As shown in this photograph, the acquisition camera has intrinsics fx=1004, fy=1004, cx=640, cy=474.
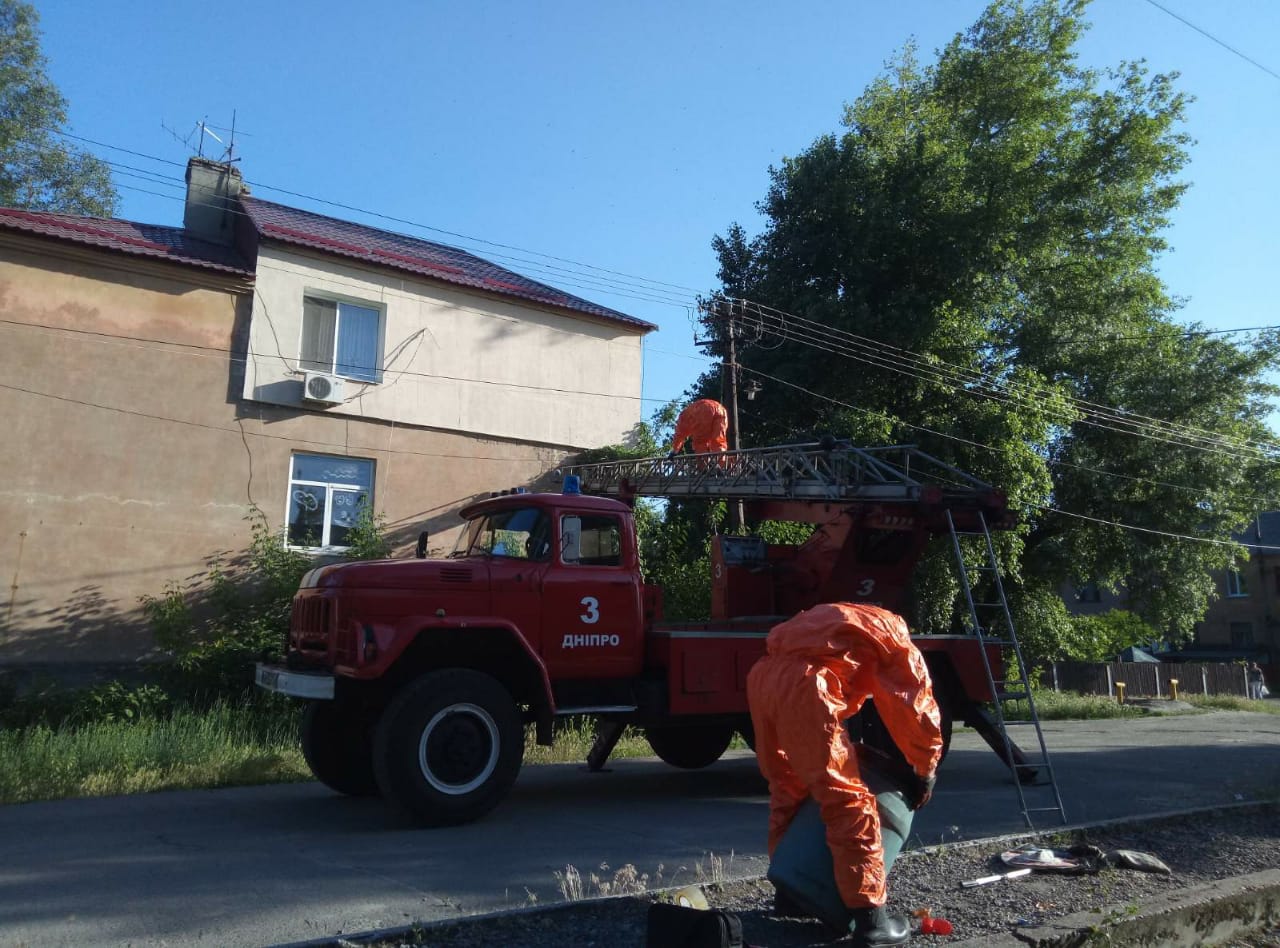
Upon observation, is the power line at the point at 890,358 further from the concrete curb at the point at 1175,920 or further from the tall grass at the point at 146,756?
the concrete curb at the point at 1175,920

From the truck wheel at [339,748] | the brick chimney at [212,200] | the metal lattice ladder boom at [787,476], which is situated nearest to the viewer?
the truck wheel at [339,748]

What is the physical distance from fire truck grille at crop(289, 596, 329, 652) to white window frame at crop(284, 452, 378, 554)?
20.9 feet

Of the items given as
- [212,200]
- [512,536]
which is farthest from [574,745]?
[212,200]

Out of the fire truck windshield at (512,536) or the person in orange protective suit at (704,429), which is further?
the person in orange protective suit at (704,429)

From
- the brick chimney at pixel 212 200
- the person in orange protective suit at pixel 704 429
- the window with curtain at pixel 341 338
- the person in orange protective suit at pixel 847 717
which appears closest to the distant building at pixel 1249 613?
the person in orange protective suit at pixel 704 429

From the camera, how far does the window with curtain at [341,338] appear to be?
15523mm

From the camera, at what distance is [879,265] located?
2272cm

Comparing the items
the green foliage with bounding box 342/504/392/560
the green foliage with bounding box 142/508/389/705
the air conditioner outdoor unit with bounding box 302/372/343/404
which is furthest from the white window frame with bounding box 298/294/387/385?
the green foliage with bounding box 142/508/389/705

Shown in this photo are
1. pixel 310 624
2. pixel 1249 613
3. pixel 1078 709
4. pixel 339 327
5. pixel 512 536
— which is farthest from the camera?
pixel 1249 613

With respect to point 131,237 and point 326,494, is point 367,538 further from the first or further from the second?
point 131,237

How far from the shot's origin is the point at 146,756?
10.1 metres

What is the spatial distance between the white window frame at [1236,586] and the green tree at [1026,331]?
21.7m

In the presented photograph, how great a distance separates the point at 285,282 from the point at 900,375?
13.1m

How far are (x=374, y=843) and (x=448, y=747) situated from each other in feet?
2.88
